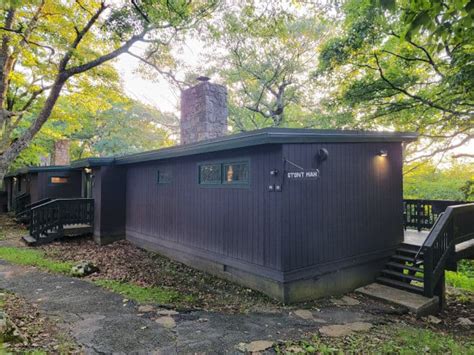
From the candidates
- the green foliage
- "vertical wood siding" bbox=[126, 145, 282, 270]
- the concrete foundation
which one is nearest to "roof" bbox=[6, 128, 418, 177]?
"vertical wood siding" bbox=[126, 145, 282, 270]

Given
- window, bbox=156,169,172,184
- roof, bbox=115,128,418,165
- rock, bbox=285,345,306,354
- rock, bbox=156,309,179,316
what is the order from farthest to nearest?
window, bbox=156,169,172,184, roof, bbox=115,128,418,165, rock, bbox=156,309,179,316, rock, bbox=285,345,306,354

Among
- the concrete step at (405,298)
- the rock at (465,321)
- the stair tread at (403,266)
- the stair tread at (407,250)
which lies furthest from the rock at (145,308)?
the stair tread at (407,250)

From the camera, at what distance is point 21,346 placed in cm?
306

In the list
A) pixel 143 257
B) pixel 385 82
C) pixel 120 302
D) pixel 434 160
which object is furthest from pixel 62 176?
pixel 434 160

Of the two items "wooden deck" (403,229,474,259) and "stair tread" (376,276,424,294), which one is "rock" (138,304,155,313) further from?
"wooden deck" (403,229,474,259)

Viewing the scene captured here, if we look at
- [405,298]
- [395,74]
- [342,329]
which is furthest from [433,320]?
[395,74]

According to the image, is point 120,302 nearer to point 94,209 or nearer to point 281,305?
point 281,305

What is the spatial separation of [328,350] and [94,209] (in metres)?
8.83

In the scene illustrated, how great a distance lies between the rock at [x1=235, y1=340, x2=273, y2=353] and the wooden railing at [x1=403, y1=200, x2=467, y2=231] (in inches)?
268

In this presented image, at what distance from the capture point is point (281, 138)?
479cm

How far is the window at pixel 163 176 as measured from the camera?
8.00 metres

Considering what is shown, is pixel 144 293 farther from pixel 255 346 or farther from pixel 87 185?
pixel 87 185

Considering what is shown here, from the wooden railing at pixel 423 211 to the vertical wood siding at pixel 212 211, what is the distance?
5629mm

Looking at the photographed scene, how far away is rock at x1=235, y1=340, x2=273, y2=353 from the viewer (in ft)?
11.2
